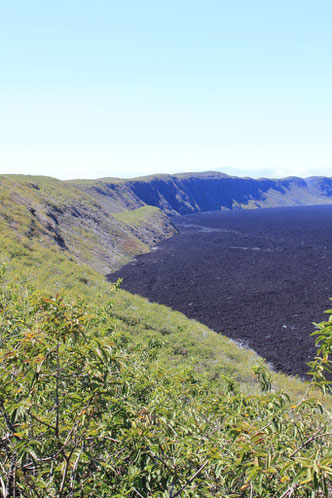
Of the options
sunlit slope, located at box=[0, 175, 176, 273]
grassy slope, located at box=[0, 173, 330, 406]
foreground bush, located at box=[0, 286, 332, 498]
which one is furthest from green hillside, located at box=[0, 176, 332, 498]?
sunlit slope, located at box=[0, 175, 176, 273]

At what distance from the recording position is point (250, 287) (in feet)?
186

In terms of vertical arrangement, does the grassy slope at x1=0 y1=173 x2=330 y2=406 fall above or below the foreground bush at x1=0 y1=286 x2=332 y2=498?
below

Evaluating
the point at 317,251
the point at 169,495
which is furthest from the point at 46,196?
the point at 169,495

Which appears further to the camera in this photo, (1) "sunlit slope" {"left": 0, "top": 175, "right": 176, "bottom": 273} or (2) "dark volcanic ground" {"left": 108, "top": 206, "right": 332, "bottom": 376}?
(1) "sunlit slope" {"left": 0, "top": 175, "right": 176, "bottom": 273}

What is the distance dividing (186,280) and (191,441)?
5653cm

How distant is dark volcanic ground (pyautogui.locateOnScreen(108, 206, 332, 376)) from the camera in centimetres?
3738

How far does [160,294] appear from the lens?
52500 mm

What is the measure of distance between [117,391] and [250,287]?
176 ft

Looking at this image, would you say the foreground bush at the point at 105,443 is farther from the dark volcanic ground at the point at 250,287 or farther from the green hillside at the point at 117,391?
the dark volcanic ground at the point at 250,287

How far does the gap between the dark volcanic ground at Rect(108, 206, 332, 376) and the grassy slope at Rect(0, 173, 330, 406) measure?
18.5 feet

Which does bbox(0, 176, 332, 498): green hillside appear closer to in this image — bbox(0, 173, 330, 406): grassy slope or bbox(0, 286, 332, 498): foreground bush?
bbox(0, 286, 332, 498): foreground bush

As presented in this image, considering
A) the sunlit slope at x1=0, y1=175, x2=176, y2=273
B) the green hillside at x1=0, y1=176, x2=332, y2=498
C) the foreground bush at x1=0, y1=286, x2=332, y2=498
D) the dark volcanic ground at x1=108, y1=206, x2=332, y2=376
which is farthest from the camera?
the sunlit slope at x1=0, y1=175, x2=176, y2=273

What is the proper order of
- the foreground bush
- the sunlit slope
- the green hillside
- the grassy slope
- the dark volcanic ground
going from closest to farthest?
the foreground bush, the green hillside, the grassy slope, the dark volcanic ground, the sunlit slope

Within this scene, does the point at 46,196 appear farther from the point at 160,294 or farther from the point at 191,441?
the point at 191,441
